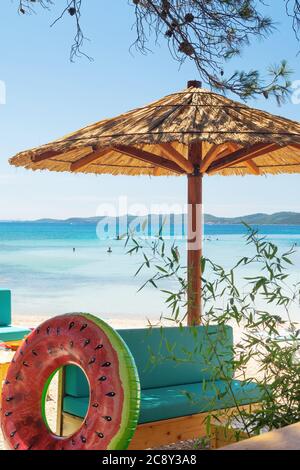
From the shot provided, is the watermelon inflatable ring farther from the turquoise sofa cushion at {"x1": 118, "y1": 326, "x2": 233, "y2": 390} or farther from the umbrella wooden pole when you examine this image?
the umbrella wooden pole

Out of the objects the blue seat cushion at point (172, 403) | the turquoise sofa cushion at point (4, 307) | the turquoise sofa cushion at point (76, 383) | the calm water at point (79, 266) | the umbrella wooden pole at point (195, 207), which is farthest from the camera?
the calm water at point (79, 266)

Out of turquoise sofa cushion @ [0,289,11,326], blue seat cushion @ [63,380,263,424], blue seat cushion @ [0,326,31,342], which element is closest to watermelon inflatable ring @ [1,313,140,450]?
blue seat cushion @ [63,380,263,424]

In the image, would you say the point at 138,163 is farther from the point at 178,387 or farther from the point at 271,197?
the point at 271,197

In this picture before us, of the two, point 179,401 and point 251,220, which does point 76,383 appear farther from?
point 251,220

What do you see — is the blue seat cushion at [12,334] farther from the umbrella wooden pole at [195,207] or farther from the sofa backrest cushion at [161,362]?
the sofa backrest cushion at [161,362]

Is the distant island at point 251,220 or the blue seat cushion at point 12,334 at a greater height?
the distant island at point 251,220

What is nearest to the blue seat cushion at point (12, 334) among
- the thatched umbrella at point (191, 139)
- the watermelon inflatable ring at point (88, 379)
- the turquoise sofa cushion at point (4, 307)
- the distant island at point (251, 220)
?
the turquoise sofa cushion at point (4, 307)

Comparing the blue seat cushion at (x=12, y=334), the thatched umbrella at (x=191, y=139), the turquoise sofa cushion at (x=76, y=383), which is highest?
the thatched umbrella at (x=191, y=139)

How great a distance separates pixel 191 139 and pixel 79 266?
28.5m

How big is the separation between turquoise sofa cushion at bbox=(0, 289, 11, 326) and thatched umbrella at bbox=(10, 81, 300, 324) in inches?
76.0

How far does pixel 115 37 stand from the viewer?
2739 centimetres

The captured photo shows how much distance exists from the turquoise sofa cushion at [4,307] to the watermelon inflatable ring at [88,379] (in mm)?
3654

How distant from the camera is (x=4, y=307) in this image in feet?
24.0

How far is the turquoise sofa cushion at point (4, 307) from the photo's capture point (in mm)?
7254
